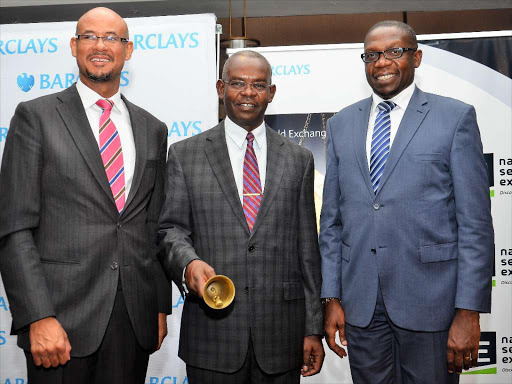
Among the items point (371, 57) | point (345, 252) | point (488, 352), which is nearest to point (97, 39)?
point (371, 57)

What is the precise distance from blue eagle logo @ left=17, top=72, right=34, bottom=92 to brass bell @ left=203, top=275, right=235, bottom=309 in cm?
299

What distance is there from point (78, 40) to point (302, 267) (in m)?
1.51

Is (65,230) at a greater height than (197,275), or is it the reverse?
(65,230)

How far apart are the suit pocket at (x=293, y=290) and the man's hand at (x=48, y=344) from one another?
964mm

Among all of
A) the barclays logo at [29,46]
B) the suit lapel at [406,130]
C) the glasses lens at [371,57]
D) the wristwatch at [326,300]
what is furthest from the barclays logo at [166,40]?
the wristwatch at [326,300]

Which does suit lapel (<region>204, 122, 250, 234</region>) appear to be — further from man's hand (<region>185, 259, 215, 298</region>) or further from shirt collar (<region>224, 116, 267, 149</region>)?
man's hand (<region>185, 259, 215, 298</region>)

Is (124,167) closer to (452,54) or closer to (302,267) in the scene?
(302,267)

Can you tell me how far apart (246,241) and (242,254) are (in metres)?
0.06

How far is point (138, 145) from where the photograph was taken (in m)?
2.62

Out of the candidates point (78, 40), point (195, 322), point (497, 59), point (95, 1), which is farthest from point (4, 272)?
point (95, 1)

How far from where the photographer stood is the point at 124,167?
101 inches

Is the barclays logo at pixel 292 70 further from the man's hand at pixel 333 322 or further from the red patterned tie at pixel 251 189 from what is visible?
the man's hand at pixel 333 322

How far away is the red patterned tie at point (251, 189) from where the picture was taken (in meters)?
2.59

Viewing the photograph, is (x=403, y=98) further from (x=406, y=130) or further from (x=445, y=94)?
(x=445, y=94)
